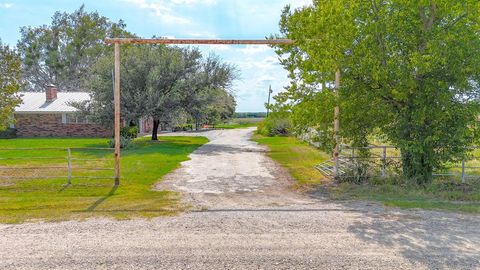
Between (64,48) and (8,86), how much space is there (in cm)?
4330

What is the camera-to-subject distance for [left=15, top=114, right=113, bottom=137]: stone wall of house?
32625mm

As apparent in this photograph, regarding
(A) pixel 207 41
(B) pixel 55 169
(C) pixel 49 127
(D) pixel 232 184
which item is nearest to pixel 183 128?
(C) pixel 49 127

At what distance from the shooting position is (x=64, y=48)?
170 feet

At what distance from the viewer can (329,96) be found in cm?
965

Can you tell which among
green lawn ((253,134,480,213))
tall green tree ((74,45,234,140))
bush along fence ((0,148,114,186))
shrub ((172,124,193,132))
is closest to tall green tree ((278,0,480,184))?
green lawn ((253,134,480,213))

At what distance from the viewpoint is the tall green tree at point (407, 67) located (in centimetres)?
856

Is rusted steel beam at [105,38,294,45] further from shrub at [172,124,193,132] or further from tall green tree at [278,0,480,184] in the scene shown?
shrub at [172,124,193,132]

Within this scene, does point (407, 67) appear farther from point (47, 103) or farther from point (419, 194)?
point (47, 103)

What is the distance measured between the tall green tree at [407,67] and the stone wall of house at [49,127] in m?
27.5

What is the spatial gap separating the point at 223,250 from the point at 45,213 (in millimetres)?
4146

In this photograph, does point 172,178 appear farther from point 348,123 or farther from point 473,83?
point 473,83

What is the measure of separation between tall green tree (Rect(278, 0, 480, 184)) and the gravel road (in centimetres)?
267

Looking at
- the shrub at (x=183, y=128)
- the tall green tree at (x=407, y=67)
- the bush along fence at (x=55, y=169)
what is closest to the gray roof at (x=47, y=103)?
the shrub at (x=183, y=128)

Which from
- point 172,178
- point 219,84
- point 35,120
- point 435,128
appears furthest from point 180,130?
point 435,128
